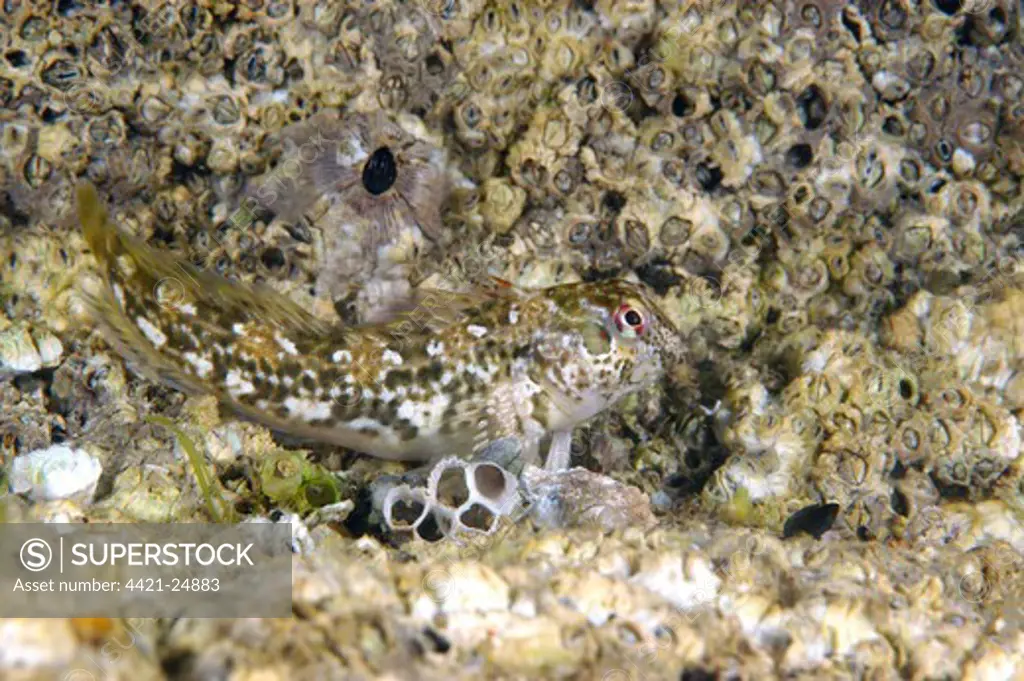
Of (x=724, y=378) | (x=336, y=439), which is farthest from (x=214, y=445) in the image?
(x=724, y=378)

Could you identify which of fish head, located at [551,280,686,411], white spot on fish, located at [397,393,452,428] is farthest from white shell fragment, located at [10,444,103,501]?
fish head, located at [551,280,686,411]

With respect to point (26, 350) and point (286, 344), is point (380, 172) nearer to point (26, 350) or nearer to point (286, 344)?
point (286, 344)

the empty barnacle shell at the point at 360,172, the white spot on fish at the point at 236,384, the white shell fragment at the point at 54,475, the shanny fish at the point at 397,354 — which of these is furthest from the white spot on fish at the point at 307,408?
the empty barnacle shell at the point at 360,172

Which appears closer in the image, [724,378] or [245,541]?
[245,541]

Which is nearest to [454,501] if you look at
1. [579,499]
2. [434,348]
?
[579,499]

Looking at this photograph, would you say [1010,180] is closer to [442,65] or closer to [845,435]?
[845,435]

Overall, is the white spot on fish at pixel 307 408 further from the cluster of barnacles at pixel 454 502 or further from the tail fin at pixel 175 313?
the cluster of barnacles at pixel 454 502
